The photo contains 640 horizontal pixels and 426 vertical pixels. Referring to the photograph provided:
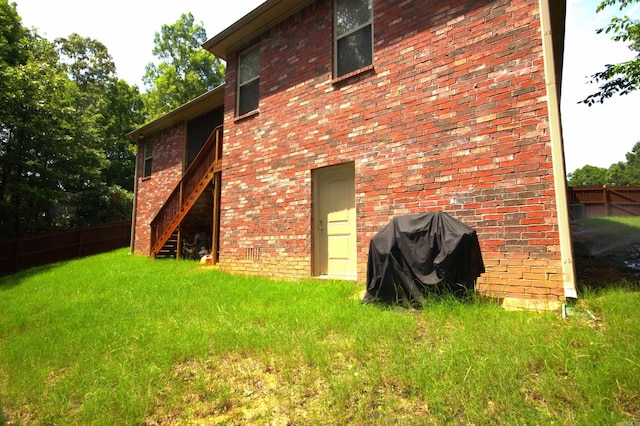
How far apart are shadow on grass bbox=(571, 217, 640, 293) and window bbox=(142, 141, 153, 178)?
14810 millimetres

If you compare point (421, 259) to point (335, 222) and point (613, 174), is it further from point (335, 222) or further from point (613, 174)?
point (613, 174)

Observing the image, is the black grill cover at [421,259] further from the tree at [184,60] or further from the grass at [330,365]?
the tree at [184,60]

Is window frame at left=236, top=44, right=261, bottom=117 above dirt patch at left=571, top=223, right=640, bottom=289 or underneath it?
above

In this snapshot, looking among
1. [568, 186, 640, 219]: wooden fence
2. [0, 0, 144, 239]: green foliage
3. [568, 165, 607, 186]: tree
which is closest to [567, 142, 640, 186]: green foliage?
[568, 165, 607, 186]: tree

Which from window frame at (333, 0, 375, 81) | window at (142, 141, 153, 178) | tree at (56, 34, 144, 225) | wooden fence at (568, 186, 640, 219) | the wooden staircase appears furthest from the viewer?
tree at (56, 34, 144, 225)

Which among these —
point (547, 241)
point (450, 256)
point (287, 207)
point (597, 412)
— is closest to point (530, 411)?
point (597, 412)

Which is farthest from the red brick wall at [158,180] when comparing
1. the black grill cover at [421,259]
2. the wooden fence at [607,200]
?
the wooden fence at [607,200]

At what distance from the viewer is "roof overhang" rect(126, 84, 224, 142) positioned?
431 inches

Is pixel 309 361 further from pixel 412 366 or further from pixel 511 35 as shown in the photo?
pixel 511 35

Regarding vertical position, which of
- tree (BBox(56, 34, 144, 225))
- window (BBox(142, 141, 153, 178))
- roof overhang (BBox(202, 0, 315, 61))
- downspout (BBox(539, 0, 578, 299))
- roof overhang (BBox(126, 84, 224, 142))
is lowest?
downspout (BBox(539, 0, 578, 299))

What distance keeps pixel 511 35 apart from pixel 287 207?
15.1 feet

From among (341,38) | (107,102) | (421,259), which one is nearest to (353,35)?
(341,38)

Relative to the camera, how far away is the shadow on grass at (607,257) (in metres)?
4.66

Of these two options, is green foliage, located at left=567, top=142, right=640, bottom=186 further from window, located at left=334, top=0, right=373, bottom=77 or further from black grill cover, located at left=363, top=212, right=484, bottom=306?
black grill cover, located at left=363, top=212, right=484, bottom=306
